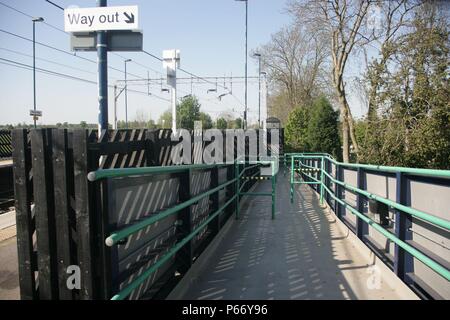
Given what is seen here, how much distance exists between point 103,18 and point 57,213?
4.64 meters

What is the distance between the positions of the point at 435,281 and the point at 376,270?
1.26 metres

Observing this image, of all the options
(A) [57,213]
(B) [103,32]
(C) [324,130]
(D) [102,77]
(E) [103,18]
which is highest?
(E) [103,18]

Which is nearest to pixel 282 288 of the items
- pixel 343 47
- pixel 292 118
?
pixel 343 47

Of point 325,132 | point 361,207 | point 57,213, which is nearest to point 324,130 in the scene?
point 325,132

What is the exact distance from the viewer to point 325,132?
28.2 m

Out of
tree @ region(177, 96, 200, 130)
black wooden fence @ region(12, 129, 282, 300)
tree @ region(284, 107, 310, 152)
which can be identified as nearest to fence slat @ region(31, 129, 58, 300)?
black wooden fence @ region(12, 129, 282, 300)

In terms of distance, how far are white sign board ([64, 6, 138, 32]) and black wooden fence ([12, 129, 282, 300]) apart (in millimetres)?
4273

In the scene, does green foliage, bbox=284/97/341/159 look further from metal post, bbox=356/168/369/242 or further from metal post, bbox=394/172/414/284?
metal post, bbox=394/172/414/284

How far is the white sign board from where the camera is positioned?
610cm

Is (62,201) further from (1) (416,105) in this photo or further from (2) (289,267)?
(1) (416,105)

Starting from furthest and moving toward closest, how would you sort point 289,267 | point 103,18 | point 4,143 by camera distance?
point 4,143, point 103,18, point 289,267

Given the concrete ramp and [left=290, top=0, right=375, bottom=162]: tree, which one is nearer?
the concrete ramp

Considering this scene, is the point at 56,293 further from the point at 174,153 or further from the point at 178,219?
the point at 174,153

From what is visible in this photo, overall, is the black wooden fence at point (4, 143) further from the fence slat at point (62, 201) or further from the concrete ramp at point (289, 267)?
the fence slat at point (62, 201)
